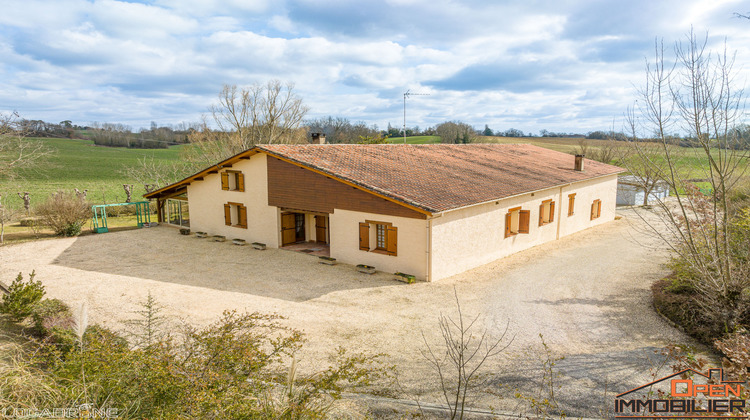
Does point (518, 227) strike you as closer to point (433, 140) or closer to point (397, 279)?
point (397, 279)

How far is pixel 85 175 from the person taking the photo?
158 ft

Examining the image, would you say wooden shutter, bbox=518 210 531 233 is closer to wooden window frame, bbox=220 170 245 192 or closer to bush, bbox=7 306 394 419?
wooden window frame, bbox=220 170 245 192

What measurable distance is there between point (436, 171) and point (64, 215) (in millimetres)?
18742

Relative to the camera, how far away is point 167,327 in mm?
10992

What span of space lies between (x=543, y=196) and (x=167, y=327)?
16750 millimetres

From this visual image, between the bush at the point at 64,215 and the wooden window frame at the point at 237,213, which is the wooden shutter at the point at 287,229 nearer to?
the wooden window frame at the point at 237,213

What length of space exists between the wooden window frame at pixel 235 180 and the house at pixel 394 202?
5 cm

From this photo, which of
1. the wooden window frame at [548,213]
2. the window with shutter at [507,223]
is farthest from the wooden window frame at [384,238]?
the wooden window frame at [548,213]

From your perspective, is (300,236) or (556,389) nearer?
(556,389)

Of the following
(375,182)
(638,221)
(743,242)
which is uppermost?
(375,182)

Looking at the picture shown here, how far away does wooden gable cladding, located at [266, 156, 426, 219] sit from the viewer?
15.7m

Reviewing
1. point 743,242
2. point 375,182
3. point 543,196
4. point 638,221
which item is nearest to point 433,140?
point 638,221

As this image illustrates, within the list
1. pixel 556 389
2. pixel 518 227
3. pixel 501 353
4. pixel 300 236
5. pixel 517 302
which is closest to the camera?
pixel 556 389

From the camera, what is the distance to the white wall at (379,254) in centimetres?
1491
